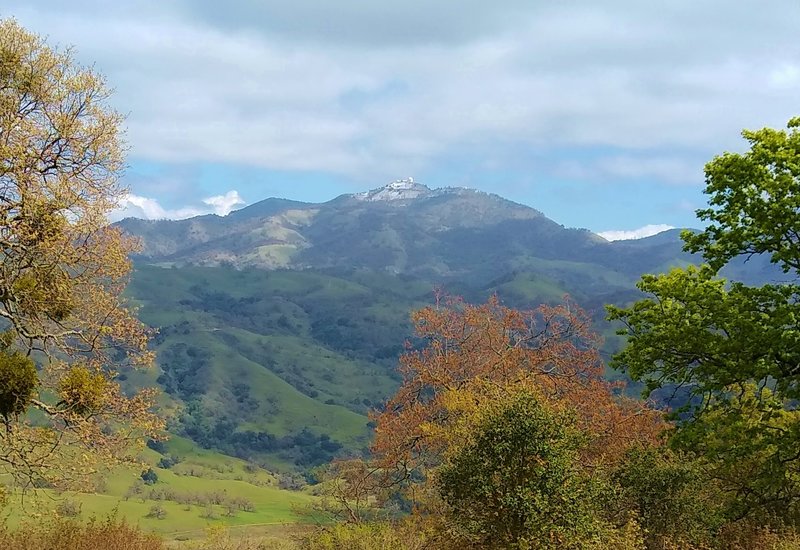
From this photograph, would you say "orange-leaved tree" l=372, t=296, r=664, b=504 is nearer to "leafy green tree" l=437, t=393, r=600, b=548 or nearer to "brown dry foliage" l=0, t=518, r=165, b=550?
"leafy green tree" l=437, t=393, r=600, b=548

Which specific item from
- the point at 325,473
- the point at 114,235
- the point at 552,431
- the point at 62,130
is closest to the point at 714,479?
the point at 552,431

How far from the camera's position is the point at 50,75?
2270cm

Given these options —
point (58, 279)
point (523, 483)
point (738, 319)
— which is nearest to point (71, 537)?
point (58, 279)

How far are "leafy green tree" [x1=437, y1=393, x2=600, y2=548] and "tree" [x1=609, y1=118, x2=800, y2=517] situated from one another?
441 cm

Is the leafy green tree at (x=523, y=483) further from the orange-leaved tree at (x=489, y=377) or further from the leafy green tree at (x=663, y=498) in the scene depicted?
the orange-leaved tree at (x=489, y=377)

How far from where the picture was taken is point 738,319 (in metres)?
23.2

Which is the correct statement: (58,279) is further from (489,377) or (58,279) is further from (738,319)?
(489,377)

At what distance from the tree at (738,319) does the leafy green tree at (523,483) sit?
4.41m

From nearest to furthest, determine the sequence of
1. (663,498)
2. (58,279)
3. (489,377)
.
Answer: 1. (58,279)
2. (663,498)
3. (489,377)

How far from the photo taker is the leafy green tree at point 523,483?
74.7 ft

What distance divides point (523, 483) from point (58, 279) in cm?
1675

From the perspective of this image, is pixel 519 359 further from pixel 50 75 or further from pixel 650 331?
pixel 50 75

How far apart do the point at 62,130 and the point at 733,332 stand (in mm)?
23587

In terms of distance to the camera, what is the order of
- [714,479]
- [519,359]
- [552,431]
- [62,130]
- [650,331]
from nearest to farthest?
[62,130], [552,431], [650,331], [714,479], [519,359]
